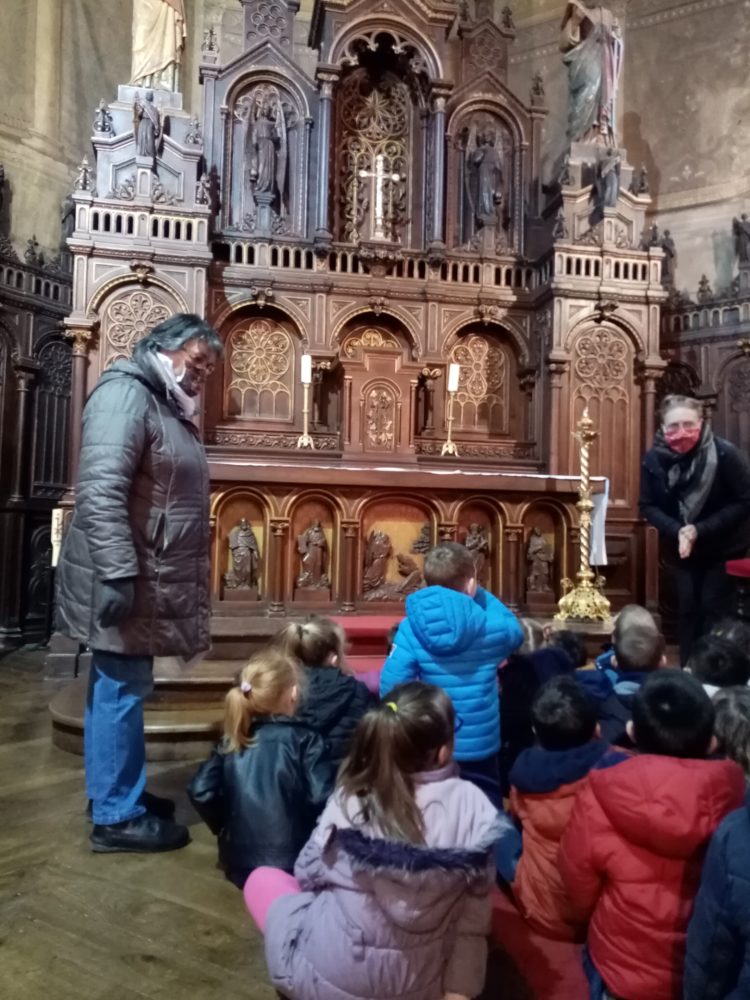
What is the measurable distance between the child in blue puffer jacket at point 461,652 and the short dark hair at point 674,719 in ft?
2.80

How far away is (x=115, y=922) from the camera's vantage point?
2154mm

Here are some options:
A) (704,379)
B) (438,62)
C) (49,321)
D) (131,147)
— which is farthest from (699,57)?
(49,321)

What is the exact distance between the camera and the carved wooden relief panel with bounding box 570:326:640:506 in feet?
25.5

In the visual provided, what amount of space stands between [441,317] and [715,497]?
495 cm

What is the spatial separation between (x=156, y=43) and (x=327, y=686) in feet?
25.9

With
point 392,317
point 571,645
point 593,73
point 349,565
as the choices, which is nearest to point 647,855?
point 571,645

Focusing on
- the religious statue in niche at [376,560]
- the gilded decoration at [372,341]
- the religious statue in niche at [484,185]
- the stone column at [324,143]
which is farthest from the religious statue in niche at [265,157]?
the religious statue in niche at [376,560]

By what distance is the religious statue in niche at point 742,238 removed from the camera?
27.7ft

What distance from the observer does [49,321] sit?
8367 millimetres

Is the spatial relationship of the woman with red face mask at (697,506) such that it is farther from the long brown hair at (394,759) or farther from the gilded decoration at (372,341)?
the gilded decoration at (372,341)

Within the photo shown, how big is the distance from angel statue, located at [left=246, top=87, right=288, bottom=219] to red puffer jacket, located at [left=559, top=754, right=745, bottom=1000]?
297 inches

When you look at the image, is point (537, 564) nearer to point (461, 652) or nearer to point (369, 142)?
point (461, 652)

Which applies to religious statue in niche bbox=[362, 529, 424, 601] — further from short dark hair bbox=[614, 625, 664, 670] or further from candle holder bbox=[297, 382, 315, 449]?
short dark hair bbox=[614, 625, 664, 670]

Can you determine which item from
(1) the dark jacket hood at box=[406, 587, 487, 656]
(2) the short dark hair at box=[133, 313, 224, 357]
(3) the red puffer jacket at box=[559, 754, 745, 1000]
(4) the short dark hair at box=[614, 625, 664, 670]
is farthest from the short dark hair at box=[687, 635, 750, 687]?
(2) the short dark hair at box=[133, 313, 224, 357]
